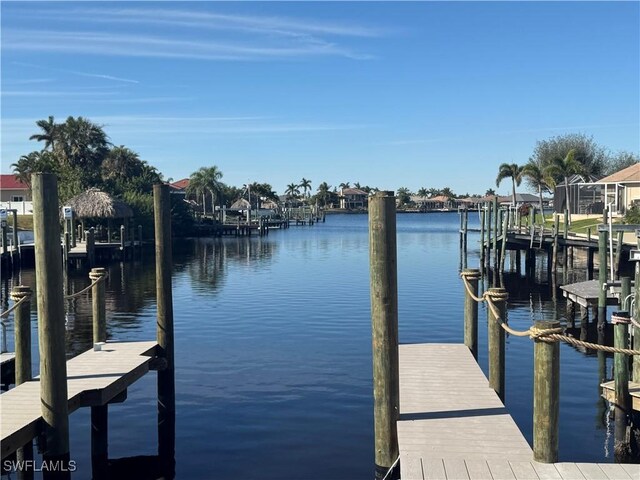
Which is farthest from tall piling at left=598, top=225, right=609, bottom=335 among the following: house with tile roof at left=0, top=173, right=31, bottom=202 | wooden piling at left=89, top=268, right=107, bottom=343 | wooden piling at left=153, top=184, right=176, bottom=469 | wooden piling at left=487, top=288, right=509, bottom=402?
house with tile roof at left=0, top=173, right=31, bottom=202

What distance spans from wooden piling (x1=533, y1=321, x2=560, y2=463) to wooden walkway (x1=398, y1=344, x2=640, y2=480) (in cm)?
14

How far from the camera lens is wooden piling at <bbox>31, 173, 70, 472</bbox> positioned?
852 centimetres

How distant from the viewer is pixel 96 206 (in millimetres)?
53719

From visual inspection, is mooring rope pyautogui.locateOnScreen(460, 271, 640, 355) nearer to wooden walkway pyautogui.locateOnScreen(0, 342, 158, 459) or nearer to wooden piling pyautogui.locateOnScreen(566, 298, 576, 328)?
wooden walkway pyautogui.locateOnScreen(0, 342, 158, 459)

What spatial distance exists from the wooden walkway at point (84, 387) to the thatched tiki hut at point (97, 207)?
42731 millimetres

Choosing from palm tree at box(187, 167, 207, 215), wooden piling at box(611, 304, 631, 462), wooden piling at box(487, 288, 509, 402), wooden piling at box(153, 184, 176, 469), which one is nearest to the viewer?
wooden piling at box(487, 288, 509, 402)

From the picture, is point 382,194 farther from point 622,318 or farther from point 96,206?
point 96,206

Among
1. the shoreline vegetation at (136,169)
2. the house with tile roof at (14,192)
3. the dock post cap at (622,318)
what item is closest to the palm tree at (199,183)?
the shoreline vegetation at (136,169)

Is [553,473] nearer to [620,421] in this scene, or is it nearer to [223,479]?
[620,421]

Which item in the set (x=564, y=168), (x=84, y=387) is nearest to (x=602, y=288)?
(x=84, y=387)

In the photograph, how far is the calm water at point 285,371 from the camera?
36.7ft

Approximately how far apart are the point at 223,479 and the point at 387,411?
3.42 m

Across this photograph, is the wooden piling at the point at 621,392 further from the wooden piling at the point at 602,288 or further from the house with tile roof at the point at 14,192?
the house with tile roof at the point at 14,192

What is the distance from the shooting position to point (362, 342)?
19.4 m
